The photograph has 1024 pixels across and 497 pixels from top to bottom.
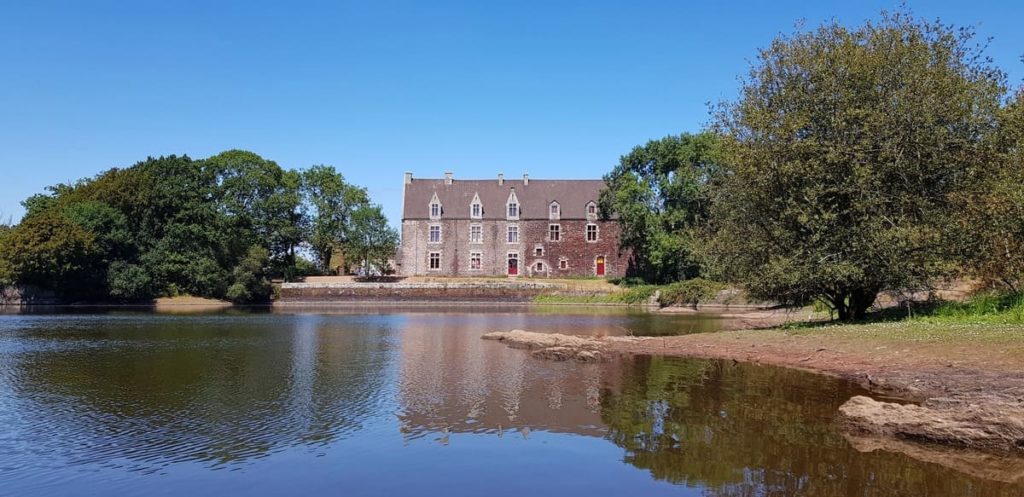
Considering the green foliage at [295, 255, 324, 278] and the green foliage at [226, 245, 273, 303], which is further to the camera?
the green foliage at [295, 255, 324, 278]

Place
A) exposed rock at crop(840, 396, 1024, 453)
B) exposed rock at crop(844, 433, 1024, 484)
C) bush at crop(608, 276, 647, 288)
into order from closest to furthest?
exposed rock at crop(844, 433, 1024, 484), exposed rock at crop(840, 396, 1024, 453), bush at crop(608, 276, 647, 288)

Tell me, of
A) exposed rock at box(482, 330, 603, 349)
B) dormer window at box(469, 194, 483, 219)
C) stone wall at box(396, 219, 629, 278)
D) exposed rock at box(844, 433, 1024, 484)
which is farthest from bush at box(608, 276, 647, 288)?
exposed rock at box(844, 433, 1024, 484)

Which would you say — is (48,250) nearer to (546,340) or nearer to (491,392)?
(546,340)

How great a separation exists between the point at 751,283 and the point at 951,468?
57.3ft

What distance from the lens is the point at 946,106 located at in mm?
25688

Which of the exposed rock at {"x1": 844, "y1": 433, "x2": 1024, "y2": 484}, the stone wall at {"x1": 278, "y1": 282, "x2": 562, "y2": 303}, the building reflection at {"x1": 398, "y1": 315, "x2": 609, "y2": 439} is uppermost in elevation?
the stone wall at {"x1": 278, "y1": 282, "x2": 562, "y2": 303}

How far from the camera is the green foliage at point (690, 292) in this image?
6222cm

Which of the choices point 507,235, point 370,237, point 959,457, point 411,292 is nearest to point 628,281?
point 507,235

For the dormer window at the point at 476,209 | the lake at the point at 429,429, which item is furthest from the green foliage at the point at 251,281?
the lake at the point at 429,429

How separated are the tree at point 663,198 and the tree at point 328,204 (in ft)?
103

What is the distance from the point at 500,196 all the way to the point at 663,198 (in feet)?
77.9

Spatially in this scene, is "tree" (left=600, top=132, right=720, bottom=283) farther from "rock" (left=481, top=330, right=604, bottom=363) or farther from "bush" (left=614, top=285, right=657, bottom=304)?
"rock" (left=481, top=330, right=604, bottom=363)

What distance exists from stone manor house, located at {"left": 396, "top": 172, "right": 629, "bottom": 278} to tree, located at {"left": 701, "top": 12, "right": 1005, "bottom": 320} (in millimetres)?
60445

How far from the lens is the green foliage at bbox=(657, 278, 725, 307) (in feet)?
204
